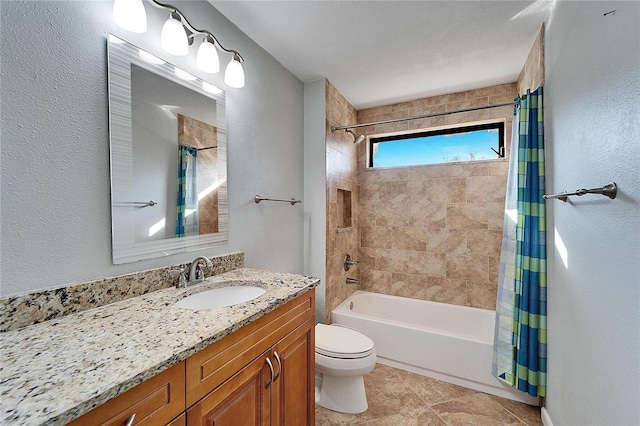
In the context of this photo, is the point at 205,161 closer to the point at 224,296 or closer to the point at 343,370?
the point at 224,296

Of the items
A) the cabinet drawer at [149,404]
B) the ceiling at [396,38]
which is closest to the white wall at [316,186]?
the ceiling at [396,38]

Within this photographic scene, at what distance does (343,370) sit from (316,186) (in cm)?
144

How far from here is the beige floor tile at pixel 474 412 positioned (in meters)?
1.68

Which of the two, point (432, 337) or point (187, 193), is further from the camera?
point (432, 337)

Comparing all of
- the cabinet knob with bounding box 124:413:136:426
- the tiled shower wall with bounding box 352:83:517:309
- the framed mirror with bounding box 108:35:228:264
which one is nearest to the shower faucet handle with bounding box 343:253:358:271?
the tiled shower wall with bounding box 352:83:517:309

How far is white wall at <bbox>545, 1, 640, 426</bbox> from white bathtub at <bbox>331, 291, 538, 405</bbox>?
1.57 feet

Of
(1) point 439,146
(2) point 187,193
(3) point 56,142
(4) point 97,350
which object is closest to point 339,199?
(1) point 439,146

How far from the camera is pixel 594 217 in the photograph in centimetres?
104

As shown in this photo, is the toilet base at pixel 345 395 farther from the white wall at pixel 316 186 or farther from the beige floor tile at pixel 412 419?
the white wall at pixel 316 186

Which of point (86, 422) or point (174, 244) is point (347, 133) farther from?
point (86, 422)

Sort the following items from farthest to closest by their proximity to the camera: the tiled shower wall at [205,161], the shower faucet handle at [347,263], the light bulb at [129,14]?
→ the shower faucet handle at [347,263] < the tiled shower wall at [205,161] < the light bulb at [129,14]

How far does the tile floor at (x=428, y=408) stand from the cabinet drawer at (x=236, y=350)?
1.00 m

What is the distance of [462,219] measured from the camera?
2652mm

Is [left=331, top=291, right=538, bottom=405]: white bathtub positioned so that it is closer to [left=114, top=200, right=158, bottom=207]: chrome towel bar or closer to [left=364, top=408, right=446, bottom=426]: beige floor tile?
[left=364, top=408, right=446, bottom=426]: beige floor tile
